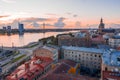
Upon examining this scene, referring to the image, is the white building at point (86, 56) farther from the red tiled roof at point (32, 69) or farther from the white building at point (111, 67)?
the white building at point (111, 67)

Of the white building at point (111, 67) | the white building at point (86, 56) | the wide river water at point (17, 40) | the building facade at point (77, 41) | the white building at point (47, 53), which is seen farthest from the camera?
the wide river water at point (17, 40)

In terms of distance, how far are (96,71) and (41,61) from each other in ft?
29.7

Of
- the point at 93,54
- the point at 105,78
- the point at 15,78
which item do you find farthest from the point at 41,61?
the point at 105,78

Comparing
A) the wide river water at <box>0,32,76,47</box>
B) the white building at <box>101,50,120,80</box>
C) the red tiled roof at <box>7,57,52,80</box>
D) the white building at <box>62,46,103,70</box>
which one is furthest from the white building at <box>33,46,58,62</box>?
the wide river water at <box>0,32,76,47</box>

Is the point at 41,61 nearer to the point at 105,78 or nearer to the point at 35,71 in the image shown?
the point at 35,71

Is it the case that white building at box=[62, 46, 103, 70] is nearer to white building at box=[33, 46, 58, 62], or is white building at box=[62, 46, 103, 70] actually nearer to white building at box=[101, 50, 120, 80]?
white building at box=[33, 46, 58, 62]

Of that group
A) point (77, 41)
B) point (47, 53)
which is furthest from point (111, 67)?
point (77, 41)

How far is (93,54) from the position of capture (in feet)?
93.4

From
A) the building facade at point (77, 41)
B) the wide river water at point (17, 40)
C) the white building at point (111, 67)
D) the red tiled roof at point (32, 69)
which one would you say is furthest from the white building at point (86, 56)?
the wide river water at point (17, 40)

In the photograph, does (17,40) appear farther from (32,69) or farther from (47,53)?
(32,69)

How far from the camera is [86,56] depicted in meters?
A: 29.2

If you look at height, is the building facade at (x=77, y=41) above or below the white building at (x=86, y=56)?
above

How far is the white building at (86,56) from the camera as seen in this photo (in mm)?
28173

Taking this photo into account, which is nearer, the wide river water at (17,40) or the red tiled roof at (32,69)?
the red tiled roof at (32,69)
